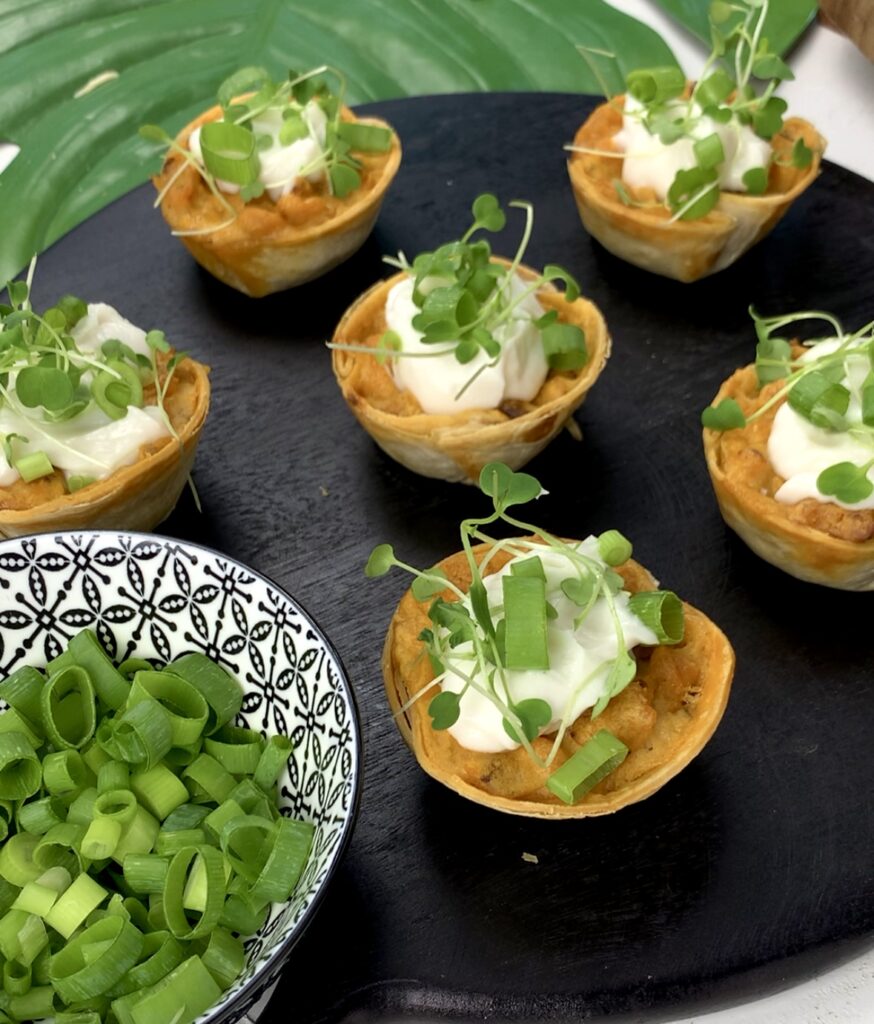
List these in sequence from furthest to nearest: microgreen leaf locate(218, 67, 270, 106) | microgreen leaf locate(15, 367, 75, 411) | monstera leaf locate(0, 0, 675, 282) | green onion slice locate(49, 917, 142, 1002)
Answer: monstera leaf locate(0, 0, 675, 282) < microgreen leaf locate(218, 67, 270, 106) < microgreen leaf locate(15, 367, 75, 411) < green onion slice locate(49, 917, 142, 1002)

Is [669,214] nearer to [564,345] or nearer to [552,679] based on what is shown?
[564,345]

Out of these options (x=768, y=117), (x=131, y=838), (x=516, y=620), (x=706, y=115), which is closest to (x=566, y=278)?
(x=706, y=115)

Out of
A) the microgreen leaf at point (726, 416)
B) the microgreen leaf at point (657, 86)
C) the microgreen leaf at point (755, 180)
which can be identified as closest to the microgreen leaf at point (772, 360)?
the microgreen leaf at point (726, 416)

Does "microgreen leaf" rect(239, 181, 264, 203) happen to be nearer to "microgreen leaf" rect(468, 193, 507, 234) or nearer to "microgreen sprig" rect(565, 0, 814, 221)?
"microgreen leaf" rect(468, 193, 507, 234)

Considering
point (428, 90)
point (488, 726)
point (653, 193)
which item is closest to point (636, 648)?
point (488, 726)

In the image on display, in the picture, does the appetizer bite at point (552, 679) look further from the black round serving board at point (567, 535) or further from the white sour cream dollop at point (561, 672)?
the black round serving board at point (567, 535)

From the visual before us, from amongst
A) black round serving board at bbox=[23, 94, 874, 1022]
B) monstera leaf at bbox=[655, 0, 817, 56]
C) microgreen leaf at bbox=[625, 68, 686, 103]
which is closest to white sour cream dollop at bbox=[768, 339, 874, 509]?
black round serving board at bbox=[23, 94, 874, 1022]

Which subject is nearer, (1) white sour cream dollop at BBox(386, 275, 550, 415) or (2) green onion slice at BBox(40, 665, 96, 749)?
(2) green onion slice at BBox(40, 665, 96, 749)
